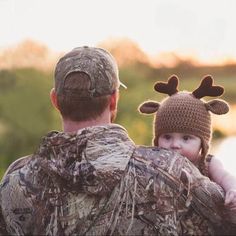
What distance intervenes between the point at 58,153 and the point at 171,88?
2.56 ft

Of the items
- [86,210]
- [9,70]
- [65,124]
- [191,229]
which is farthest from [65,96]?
[9,70]

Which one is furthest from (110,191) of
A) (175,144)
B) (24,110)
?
(24,110)

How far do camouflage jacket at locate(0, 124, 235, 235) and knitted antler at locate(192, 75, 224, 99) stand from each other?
1.70 ft

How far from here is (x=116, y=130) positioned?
2.85 metres

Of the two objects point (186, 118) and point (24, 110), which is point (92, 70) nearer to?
point (186, 118)

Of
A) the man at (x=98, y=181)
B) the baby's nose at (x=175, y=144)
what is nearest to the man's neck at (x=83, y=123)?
the man at (x=98, y=181)

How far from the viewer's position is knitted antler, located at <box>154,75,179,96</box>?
344cm

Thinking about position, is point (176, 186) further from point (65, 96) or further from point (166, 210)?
point (65, 96)

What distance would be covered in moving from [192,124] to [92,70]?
56 cm

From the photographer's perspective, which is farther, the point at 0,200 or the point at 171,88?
the point at 171,88

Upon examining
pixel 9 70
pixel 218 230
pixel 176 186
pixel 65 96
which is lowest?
pixel 9 70

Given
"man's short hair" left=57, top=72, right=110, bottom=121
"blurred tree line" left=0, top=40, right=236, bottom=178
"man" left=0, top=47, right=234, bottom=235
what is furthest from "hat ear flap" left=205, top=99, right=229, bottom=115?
"blurred tree line" left=0, top=40, right=236, bottom=178

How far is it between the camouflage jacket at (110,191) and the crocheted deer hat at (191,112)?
40 centimetres

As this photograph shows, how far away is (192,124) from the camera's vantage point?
130 inches
